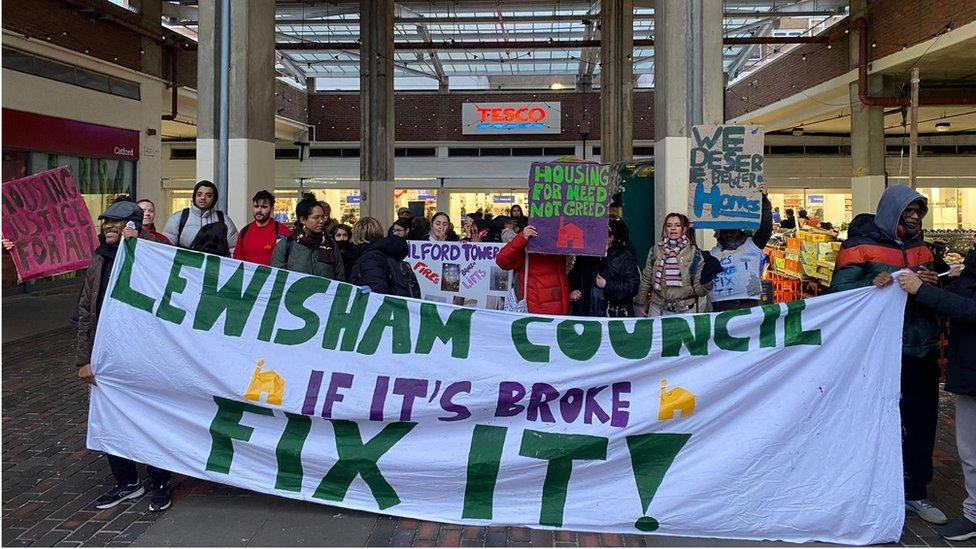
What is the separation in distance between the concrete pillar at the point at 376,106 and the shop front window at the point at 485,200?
372 inches

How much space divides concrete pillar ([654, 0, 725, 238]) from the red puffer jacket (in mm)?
3532

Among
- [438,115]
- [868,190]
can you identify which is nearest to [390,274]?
[868,190]

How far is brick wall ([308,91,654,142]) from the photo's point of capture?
31.2 meters

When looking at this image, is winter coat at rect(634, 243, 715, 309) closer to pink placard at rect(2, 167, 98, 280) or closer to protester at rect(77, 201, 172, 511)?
protester at rect(77, 201, 172, 511)

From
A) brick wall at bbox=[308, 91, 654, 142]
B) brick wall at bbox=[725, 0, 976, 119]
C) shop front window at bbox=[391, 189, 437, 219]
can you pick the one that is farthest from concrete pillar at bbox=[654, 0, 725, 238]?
shop front window at bbox=[391, 189, 437, 219]

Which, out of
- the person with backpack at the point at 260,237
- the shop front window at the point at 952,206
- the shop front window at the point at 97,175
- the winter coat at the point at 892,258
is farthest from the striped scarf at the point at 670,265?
the shop front window at the point at 952,206

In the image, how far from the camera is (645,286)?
6.20 meters

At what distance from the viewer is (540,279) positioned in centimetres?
611

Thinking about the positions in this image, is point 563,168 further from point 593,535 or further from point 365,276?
point 593,535

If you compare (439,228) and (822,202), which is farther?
(822,202)

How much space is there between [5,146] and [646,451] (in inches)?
557

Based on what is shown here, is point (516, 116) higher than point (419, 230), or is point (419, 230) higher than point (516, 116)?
point (516, 116)

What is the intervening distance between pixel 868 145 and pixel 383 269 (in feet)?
53.9

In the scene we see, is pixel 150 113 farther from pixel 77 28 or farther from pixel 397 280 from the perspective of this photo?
pixel 397 280
